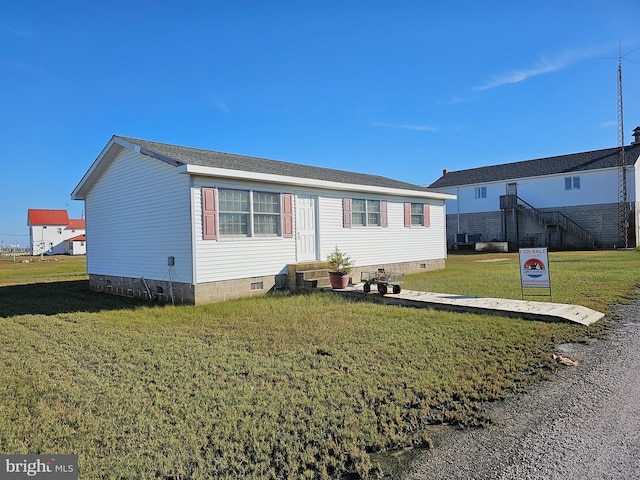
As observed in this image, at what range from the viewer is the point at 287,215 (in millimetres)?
11625

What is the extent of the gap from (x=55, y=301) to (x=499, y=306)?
1142 cm

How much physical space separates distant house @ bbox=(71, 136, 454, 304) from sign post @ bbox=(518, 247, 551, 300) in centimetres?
564

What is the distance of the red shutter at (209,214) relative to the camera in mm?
9719

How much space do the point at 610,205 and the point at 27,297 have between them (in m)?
34.2

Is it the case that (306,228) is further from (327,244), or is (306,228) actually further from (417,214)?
(417,214)

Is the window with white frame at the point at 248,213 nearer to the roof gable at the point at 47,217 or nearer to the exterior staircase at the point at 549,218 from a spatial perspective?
the exterior staircase at the point at 549,218

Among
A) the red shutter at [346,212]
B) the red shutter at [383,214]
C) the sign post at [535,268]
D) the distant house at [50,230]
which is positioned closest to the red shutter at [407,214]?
the red shutter at [383,214]

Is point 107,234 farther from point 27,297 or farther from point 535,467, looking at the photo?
point 535,467

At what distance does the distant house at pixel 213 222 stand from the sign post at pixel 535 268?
5638 millimetres

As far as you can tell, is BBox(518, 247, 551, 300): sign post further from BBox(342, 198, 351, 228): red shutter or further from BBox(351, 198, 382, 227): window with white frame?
BBox(351, 198, 382, 227): window with white frame

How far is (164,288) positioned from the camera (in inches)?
417

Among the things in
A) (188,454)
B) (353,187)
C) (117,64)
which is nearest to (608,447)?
(188,454)

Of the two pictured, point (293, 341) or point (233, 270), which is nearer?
point (293, 341)

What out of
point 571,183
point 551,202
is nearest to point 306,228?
point 551,202
